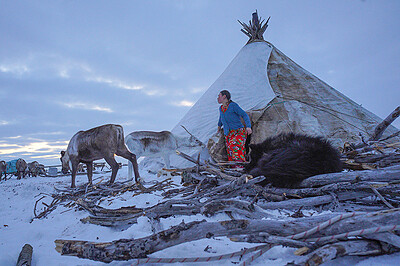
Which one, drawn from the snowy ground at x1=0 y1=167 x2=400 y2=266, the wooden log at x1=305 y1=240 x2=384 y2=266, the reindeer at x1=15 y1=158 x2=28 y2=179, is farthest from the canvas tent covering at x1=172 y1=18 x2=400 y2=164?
the reindeer at x1=15 y1=158 x2=28 y2=179

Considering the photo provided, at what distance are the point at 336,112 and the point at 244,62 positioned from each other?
3.91 metres

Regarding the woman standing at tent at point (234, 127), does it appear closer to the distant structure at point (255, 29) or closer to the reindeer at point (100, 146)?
the reindeer at point (100, 146)

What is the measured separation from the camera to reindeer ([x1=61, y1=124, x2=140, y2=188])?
467 cm

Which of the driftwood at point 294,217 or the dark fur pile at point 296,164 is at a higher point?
the dark fur pile at point 296,164

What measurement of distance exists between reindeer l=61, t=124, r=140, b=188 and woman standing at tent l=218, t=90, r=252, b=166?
2021mm

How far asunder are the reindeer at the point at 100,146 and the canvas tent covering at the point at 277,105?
6.58 ft

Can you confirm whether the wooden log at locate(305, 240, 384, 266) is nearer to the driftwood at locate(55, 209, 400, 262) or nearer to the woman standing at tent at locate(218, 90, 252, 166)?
the driftwood at locate(55, 209, 400, 262)

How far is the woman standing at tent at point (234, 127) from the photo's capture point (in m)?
4.09

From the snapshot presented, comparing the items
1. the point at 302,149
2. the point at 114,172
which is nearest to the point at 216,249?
the point at 302,149

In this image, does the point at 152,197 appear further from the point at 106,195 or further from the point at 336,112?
the point at 336,112

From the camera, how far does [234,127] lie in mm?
4168

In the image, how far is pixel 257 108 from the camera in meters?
6.34

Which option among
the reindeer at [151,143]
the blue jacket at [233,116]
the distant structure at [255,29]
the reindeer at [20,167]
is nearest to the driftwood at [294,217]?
the blue jacket at [233,116]

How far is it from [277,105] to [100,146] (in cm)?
486
